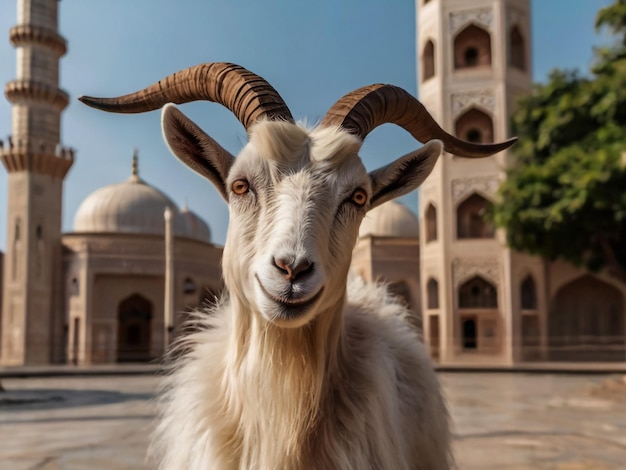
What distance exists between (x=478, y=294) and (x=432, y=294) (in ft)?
5.77

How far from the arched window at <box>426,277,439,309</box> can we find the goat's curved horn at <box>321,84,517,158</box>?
23.7 meters

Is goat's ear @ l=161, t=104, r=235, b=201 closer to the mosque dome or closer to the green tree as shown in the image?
the green tree

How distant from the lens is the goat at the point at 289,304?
83.4 inches

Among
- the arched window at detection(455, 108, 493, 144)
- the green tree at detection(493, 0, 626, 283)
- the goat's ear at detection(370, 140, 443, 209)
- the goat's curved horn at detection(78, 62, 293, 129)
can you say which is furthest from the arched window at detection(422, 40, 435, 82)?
the goat's ear at detection(370, 140, 443, 209)

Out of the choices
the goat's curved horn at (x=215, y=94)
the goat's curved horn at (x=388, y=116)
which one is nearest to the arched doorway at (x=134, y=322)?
the goat's curved horn at (x=215, y=94)

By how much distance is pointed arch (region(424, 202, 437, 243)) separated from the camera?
27.0 m

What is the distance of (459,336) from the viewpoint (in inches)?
997

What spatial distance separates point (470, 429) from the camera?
7367 mm

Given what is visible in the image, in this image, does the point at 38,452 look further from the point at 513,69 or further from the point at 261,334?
the point at 513,69

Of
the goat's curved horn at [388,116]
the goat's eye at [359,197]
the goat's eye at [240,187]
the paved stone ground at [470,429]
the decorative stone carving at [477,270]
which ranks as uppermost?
the decorative stone carving at [477,270]

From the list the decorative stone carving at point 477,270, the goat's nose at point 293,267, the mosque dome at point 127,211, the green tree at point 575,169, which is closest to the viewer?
the goat's nose at point 293,267

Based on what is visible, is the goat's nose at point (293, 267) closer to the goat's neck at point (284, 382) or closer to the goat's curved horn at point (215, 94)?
the goat's neck at point (284, 382)

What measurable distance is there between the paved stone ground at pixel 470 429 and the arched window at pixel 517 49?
16731 mm

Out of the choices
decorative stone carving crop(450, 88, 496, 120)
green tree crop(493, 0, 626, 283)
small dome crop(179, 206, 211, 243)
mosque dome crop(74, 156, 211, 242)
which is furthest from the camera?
small dome crop(179, 206, 211, 243)
